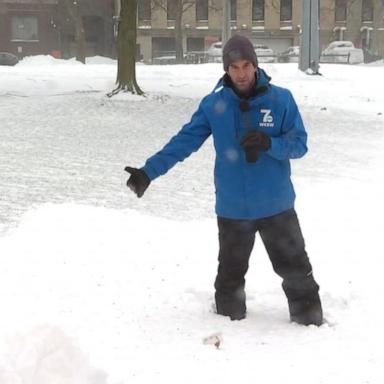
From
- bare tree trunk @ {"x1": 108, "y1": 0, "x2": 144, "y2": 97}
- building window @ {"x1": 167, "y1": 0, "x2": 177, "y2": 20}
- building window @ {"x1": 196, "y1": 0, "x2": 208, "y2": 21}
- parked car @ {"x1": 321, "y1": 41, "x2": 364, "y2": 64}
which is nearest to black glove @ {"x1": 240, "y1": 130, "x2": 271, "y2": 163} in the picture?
bare tree trunk @ {"x1": 108, "y1": 0, "x2": 144, "y2": 97}

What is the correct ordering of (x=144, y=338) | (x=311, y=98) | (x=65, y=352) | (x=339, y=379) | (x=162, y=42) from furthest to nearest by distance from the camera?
(x=162, y=42) → (x=311, y=98) → (x=144, y=338) → (x=65, y=352) → (x=339, y=379)

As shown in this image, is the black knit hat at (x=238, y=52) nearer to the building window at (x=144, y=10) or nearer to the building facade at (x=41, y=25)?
the building facade at (x=41, y=25)

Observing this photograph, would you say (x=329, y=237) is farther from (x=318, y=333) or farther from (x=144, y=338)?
(x=144, y=338)

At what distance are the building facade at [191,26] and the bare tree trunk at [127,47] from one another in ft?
124

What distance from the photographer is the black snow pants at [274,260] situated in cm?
382

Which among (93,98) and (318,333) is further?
(93,98)

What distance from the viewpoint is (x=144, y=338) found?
12.4 feet

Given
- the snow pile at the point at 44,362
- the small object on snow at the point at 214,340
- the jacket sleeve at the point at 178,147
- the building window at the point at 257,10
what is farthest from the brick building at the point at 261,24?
the snow pile at the point at 44,362

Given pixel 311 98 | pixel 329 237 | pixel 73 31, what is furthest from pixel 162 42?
pixel 329 237

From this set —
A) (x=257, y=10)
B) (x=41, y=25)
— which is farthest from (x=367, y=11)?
(x=41, y=25)

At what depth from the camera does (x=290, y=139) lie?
362 cm

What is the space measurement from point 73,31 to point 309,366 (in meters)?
51.2

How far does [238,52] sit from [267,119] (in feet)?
1.22

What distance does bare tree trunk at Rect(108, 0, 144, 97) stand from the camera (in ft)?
50.4
